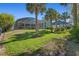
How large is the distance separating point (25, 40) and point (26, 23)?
27 cm

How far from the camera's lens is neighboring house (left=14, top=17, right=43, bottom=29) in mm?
4930

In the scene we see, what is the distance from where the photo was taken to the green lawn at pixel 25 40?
4.89m

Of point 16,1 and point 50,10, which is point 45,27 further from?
point 16,1

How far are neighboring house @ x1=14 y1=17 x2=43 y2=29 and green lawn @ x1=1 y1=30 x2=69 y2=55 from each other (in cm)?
8

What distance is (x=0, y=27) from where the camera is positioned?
4.95 meters

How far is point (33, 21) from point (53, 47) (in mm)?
517

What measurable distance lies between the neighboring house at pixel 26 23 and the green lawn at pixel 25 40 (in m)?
0.08

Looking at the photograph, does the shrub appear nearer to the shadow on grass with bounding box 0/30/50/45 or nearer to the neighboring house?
the shadow on grass with bounding box 0/30/50/45

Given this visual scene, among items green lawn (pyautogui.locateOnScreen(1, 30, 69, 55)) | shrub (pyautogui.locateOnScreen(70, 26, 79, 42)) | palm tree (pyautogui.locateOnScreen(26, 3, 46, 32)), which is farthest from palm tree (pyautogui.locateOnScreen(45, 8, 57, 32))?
shrub (pyautogui.locateOnScreen(70, 26, 79, 42))

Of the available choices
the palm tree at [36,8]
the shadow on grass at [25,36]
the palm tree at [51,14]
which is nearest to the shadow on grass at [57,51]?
the shadow on grass at [25,36]

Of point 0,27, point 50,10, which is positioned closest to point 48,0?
point 50,10

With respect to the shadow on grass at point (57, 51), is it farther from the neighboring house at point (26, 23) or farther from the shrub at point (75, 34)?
the neighboring house at point (26, 23)

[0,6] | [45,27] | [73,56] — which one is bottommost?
[73,56]

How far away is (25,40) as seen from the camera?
16.2 feet
